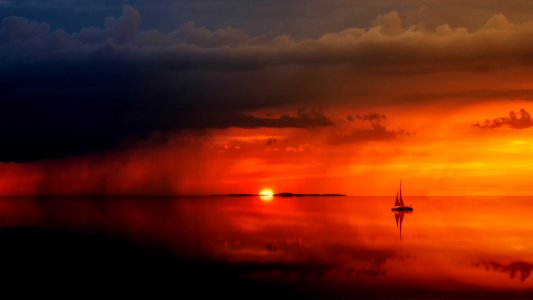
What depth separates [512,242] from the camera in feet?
247

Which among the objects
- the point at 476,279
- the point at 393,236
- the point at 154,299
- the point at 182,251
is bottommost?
the point at 154,299

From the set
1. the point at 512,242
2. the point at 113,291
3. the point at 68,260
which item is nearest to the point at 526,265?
Result: the point at 512,242

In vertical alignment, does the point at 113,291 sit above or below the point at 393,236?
below

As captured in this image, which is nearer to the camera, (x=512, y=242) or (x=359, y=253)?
(x=359, y=253)

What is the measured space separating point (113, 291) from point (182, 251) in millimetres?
23340

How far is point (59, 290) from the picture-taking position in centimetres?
4091

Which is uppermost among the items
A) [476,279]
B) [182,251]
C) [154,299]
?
[182,251]

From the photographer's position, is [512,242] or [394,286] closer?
[394,286]

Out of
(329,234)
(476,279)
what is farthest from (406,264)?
(329,234)


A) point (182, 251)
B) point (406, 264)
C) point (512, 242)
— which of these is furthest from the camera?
point (512, 242)

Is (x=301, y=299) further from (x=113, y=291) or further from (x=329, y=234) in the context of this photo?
(x=329, y=234)

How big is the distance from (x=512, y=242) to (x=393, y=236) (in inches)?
592

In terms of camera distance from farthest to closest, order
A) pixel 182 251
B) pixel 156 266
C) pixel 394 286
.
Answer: pixel 182 251, pixel 156 266, pixel 394 286

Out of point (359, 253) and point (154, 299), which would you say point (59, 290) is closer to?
point (154, 299)
